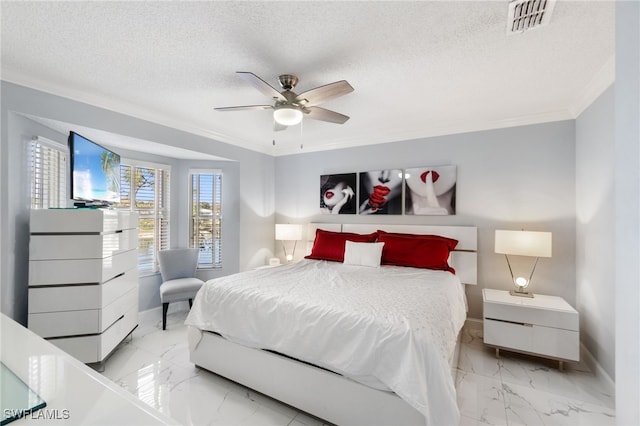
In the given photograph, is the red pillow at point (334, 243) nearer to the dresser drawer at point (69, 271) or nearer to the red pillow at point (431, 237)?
the red pillow at point (431, 237)

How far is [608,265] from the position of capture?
2.29 metres

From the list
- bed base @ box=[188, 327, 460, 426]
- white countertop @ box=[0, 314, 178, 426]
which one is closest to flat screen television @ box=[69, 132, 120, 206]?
bed base @ box=[188, 327, 460, 426]

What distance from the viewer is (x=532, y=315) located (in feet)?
8.48

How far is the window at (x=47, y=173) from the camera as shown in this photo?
8.54ft

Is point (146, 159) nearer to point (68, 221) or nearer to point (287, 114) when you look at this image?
point (68, 221)

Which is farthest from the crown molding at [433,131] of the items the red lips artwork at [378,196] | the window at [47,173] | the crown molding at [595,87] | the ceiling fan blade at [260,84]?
the window at [47,173]

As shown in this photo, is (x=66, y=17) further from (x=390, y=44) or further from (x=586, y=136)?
(x=586, y=136)

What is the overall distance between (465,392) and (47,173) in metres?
4.18

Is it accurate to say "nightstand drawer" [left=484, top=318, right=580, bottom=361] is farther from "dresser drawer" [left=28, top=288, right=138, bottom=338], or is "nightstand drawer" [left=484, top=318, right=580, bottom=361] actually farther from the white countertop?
"dresser drawer" [left=28, top=288, right=138, bottom=338]

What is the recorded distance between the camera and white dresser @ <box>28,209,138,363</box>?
230 centimetres

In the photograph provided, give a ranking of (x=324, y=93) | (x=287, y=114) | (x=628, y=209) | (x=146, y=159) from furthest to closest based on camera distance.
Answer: (x=146, y=159), (x=287, y=114), (x=324, y=93), (x=628, y=209)

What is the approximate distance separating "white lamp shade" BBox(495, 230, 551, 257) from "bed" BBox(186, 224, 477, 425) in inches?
25.6

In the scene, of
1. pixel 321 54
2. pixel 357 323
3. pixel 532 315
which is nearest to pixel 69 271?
pixel 357 323

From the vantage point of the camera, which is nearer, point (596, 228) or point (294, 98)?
point (294, 98)
